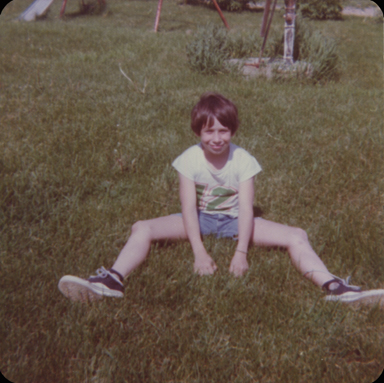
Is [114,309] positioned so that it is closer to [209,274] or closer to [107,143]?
[209,274]

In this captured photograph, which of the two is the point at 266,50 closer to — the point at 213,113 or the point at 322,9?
the point at 213,113

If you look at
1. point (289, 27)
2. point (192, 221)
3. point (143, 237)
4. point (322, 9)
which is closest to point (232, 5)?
point (322, 9)

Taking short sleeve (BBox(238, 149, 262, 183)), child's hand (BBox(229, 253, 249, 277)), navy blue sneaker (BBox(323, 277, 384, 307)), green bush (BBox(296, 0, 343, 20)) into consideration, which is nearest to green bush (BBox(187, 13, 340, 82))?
short sleeve (BBox(238, 149, 262, 183))

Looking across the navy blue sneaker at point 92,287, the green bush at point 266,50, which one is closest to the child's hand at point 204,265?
the navy blue sneaker at point 92,287

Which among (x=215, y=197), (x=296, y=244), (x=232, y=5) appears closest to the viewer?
(x=296, y=244)

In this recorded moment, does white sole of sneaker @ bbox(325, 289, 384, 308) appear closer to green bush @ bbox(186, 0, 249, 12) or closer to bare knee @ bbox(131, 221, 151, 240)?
bare knee @ bbox(131, 221, 151, 240)

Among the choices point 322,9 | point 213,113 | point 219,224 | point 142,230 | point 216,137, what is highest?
point 213,113

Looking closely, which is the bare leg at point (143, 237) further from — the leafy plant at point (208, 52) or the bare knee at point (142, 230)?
the leafy plant at point (208, 52)

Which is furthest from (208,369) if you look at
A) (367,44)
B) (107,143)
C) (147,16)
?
(147,16)
